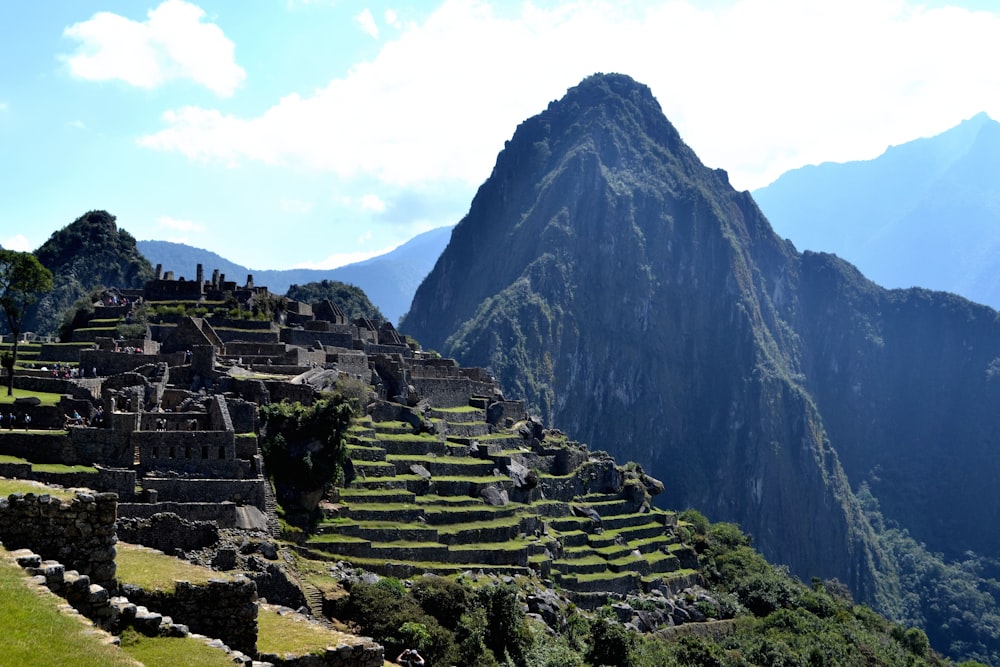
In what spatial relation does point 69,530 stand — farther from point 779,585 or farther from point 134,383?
point 779,585

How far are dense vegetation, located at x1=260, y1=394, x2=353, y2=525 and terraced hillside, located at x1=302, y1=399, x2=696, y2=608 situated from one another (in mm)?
1250

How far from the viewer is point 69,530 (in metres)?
11.2

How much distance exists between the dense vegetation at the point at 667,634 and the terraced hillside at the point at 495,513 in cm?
239

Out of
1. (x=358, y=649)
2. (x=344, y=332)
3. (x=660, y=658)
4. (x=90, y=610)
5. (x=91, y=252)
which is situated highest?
(x=91, y=252)

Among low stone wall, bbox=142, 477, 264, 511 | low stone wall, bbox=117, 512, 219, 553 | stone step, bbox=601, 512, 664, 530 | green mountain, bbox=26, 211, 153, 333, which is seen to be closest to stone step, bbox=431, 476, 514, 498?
stone step, bbox=601, 512, 664, 530

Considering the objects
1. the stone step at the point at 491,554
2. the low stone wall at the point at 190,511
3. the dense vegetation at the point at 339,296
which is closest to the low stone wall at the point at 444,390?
the stone step at the point at 491,554

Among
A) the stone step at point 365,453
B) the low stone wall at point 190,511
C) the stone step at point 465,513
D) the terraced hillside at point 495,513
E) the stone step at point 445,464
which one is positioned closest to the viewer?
the low stone wall at point 190,511

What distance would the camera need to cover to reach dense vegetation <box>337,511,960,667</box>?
26.7 m

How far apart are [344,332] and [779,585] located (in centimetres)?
3029

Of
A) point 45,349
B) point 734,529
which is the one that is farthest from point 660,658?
point 734,529

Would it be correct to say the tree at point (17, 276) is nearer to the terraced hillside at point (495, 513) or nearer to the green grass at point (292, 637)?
the terraced hillside at point (495, 513)

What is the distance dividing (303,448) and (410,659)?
32.8ft

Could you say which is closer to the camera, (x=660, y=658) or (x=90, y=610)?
(x=90, y=610)

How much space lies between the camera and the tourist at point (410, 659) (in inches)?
941
